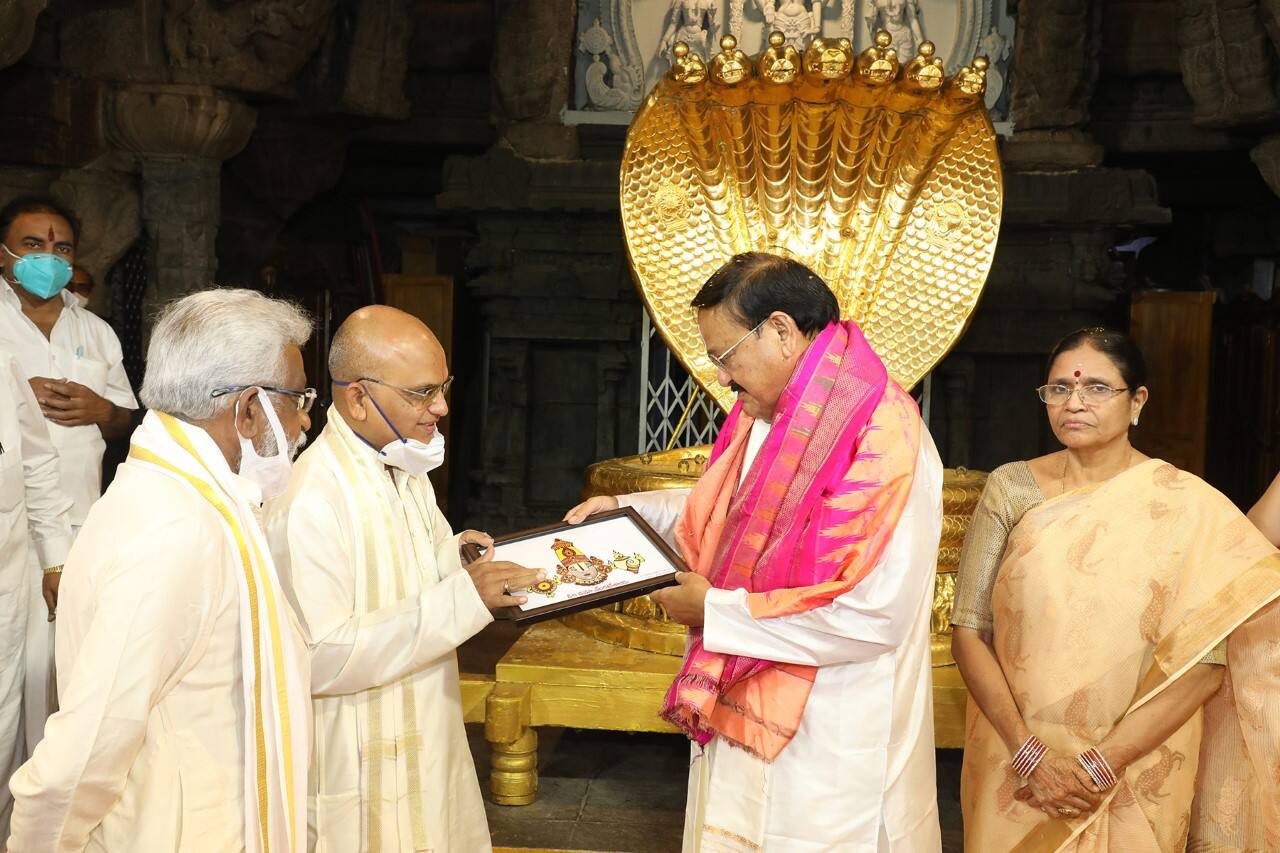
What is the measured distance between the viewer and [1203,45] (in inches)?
240

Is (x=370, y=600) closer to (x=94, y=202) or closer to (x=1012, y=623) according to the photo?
(x=1012, y=623)

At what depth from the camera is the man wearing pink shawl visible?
217 centimetres

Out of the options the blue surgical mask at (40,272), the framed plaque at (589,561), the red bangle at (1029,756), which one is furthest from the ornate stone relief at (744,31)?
the red bangle at (1029,756)

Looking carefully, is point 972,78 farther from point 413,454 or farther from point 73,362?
point 73,362

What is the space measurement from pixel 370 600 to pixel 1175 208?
8952mm

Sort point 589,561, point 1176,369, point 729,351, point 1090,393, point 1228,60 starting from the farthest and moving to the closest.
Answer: point 1176,369, point 1228,60, point 1090,393, point 589,561, point 729,351

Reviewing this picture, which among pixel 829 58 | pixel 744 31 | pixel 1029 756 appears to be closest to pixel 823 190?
pixel 829 58

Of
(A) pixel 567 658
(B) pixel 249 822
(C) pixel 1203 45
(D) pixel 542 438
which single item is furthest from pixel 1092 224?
(B) pixel 249 822

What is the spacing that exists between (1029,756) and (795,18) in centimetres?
538

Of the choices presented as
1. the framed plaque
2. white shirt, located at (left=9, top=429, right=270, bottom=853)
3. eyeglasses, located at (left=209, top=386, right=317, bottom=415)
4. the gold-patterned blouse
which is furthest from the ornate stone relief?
white shirt, located at (left=9, top=429, right=270, bottom=853)

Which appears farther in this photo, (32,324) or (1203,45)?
(1203,45)

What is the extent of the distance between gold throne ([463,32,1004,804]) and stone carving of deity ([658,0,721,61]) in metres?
2.97

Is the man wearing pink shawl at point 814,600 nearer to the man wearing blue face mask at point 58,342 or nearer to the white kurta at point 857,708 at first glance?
the white kurta at point 857,708

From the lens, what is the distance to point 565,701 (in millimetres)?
3602
